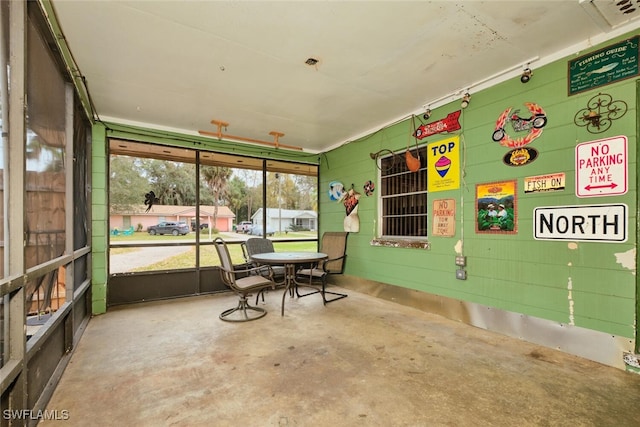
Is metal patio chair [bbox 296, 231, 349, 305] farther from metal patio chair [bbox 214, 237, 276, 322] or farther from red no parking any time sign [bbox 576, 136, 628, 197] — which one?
red no parking any time sign [bbox 576, 136, 628, 197]

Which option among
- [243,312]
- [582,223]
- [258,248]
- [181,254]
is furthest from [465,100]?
[181,254]

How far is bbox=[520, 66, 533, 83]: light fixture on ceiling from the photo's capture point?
9.31ft

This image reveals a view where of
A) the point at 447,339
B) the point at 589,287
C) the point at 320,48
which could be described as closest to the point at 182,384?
the point at 447,339

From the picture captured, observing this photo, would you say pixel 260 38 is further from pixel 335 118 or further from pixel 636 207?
pixel 636 207

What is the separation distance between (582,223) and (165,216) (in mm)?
5337

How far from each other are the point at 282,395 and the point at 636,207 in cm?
307

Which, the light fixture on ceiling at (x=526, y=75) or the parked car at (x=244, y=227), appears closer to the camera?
the light fixture on ceiling at (x=526, y=75)

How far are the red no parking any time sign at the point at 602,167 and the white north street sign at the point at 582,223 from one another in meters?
0.14

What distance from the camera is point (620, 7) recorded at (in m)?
2.11

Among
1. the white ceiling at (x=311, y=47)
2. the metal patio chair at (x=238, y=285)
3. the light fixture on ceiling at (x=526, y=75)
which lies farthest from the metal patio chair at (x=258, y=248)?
the light fixture on ceiling at (x=526, y=75)

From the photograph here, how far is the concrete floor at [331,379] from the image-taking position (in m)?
1.79

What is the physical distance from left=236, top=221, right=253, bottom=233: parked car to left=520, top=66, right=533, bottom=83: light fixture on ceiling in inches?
180

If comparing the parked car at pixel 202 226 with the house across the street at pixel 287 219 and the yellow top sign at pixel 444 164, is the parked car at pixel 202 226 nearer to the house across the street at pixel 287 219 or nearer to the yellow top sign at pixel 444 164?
the house across the street at pixel 287 219

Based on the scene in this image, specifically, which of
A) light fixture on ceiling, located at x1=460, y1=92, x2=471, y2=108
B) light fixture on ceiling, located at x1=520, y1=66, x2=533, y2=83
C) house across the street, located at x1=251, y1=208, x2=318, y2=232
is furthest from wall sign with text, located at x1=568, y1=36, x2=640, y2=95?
house across the street, located at x1=251, y1=208, x2=318, y2=232
